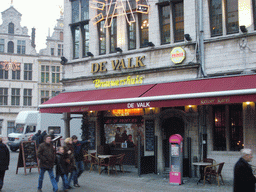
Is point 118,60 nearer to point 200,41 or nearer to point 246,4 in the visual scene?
point 200,41

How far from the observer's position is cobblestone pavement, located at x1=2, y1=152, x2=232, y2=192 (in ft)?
35.4

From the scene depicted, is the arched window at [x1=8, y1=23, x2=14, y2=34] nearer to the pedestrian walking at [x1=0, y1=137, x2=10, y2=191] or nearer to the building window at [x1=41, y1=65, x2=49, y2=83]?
the building window at [x1=41, y1=65, x2=49, y2=83]

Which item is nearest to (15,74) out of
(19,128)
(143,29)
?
(19,128)

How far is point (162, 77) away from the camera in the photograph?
1438 cm

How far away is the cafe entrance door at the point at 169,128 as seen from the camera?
14.2 metres

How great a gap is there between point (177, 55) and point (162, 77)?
1105 millimetres

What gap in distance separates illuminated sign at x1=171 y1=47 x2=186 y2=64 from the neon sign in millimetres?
2397

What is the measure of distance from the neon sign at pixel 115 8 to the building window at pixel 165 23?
72 centimetres

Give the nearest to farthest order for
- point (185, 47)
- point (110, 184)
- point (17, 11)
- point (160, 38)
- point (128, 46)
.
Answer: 1. point (110, 184)
2. point (185, 47)
3. point (160, 38)
4. point (128, 46)
5. point (17, 11)

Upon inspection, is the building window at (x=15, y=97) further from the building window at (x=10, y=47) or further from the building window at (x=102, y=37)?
the building window at (x=102, y=37)

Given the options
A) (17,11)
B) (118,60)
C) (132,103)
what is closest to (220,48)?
(132,103)

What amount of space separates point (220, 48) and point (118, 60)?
16.1ft

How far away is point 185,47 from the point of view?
13.9 metres

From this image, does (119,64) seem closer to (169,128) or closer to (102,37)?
(102,37)
